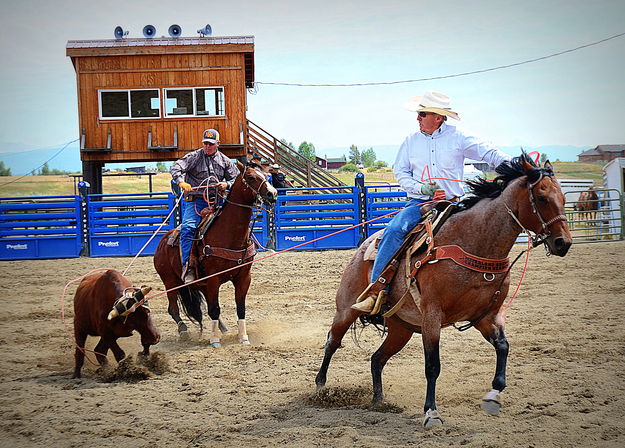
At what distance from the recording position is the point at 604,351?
618 centimetres

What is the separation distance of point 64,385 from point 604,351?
210 inches

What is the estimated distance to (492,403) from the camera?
182 inches

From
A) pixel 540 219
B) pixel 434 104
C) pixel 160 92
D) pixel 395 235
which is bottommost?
pixel 395 235

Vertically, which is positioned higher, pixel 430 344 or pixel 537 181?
pixel 537 181

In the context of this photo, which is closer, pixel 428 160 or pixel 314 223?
pixel 428 160

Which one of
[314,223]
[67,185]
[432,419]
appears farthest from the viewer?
[67,185]

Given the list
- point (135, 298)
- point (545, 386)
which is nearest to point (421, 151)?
point (545, 386)

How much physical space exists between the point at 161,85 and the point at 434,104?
58.3 ft

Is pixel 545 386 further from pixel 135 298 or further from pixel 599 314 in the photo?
pixel 135 298

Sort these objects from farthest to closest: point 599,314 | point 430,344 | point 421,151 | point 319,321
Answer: point 319,321, point 599,314, point 421,151, point 430,344

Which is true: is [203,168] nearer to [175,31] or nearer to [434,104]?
[434,104]

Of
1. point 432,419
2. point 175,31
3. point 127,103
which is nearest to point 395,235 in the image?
point 432,419

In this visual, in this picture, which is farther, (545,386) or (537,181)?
(545,386)

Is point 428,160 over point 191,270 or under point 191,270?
over
